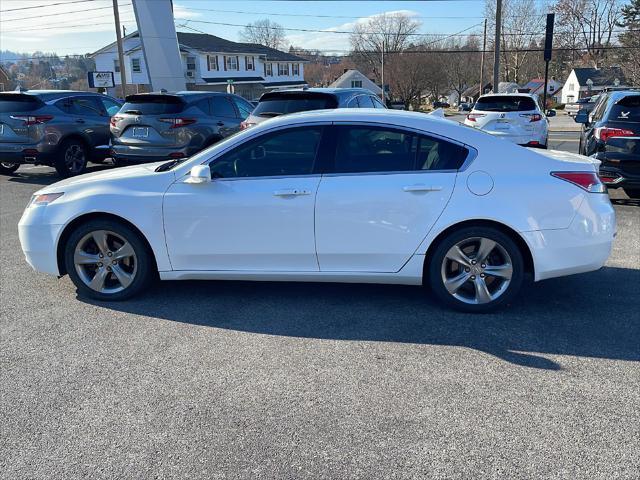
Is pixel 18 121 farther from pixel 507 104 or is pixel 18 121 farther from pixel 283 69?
pixel 283 69

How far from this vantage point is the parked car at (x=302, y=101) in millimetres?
8633

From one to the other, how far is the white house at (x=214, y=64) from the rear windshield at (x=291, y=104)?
42438 mm

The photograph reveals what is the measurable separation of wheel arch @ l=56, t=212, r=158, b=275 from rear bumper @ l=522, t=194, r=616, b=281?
119 inches

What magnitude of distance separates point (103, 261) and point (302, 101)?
4.93 m

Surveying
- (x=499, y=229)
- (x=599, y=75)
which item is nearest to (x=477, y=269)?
(x=499, y=229)

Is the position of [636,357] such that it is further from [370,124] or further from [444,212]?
[370,124]

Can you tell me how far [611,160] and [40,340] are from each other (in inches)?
289

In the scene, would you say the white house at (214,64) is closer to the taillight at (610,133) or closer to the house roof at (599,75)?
the house roof at (599,75)

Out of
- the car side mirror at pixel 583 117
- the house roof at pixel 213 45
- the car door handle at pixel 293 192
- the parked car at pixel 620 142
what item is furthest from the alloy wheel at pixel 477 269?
the house roof at pixel 213 45

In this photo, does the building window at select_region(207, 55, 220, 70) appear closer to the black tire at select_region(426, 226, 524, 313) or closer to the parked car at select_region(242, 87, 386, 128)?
the parked car at select_region(242, 87, 386, 128)

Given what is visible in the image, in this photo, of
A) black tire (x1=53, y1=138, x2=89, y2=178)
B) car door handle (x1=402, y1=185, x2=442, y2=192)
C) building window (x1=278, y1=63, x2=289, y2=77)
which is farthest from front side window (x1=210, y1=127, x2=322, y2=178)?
building window (x1=278, y1=63, x2=289, y2=77)

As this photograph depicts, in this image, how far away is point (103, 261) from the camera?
15.6 ft

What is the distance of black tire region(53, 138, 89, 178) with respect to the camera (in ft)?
37.1

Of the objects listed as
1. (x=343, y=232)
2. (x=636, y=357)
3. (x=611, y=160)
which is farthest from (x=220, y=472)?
(x=611, y=160)
